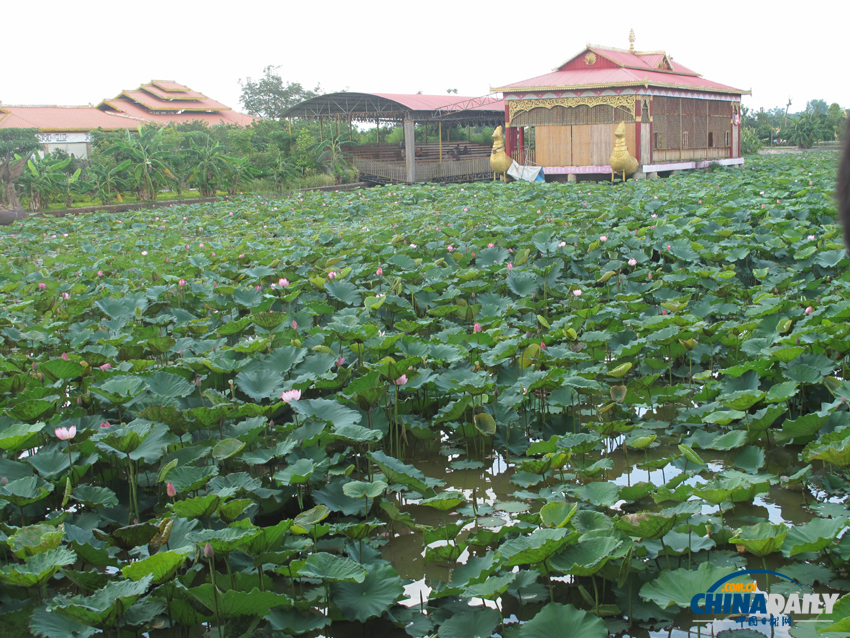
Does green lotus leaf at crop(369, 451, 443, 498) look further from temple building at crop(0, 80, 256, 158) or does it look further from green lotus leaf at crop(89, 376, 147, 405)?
temple building at crop(0, 80, 256, 158)

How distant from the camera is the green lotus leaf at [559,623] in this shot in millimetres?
1798

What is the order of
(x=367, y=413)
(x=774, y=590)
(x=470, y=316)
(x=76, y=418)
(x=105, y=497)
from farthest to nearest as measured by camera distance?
(x=470, y=316)
(x=367, y=413)
(x=76, y=418)
(x=105, y=497)
(x=774, y=590)

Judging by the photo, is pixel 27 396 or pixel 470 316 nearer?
pixel 27 396

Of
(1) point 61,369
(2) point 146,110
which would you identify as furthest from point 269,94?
(1) point 61,369

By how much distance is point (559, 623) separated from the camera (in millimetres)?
1830

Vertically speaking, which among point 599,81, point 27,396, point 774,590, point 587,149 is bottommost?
point 774,590

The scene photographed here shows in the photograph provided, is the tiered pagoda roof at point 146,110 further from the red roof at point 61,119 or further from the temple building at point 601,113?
the temple building at point 601,113

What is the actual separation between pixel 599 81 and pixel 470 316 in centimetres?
1639

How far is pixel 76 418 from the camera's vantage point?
3.01m

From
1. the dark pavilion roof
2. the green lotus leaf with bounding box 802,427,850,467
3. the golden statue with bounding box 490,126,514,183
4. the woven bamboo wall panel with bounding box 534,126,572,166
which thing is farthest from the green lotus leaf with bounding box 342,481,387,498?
the dark pavilion roof

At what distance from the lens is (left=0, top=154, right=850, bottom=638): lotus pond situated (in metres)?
2.02

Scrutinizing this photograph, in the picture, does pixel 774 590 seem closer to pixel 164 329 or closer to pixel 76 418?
pixel 76 418

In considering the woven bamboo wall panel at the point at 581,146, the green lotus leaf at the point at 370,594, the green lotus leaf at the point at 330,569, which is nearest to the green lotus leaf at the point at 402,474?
the green lotus leaf at the point at 370,594

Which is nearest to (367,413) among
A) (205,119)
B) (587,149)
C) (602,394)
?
(602,394)
